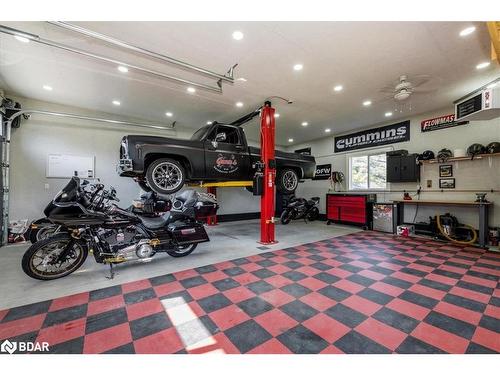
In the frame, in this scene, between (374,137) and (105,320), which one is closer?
(105,320)

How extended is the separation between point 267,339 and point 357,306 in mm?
1118

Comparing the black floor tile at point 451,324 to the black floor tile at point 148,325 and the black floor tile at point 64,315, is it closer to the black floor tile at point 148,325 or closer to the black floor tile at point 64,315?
the black floor tile at point 148,325

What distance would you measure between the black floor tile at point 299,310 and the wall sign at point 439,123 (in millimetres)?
6716

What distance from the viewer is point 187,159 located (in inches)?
175

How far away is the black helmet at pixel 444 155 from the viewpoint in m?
5.71

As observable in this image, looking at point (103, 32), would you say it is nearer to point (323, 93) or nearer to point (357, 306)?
point (323, 93)

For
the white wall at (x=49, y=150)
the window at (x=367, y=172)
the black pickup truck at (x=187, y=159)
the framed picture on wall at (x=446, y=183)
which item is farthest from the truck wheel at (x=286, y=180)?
the white wall at (x=49, y=150)

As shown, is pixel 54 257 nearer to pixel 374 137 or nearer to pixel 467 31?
pixel 467 31

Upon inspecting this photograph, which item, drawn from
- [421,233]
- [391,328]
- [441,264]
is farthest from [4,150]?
[421,233]

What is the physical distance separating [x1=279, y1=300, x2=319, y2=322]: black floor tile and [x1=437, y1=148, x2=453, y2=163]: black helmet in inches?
240

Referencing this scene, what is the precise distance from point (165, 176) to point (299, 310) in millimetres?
3409

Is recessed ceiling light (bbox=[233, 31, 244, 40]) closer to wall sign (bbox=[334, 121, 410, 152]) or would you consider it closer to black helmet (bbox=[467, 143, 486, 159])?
black helmet (bbox=[467, 143, 486, 159])
